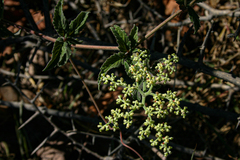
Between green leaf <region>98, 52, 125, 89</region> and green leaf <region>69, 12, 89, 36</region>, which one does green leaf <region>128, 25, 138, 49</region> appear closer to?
green leaf <region>98, 52, 125, 89</region>

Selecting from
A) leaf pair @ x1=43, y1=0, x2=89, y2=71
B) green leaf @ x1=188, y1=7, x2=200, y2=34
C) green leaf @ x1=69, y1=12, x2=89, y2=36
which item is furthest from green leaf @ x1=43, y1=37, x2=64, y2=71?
green leaf @ x1=188, y1=7, x2=200, y2=34

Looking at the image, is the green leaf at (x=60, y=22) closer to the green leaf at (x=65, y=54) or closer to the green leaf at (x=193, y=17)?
the green leaf at (x=65, y=54)

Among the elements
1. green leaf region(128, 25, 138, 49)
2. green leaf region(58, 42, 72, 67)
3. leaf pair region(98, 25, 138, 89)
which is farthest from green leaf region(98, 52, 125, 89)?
green leaf region(58, 42, 72, 67)

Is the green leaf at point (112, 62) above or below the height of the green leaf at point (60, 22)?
below

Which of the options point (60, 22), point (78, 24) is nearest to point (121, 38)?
point (78, 24)

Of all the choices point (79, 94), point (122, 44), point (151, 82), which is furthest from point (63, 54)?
point (79, 94)

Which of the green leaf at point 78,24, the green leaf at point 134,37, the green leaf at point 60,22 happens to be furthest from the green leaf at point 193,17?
the green leaf at point 60,22

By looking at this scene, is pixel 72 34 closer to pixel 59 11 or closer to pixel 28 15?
pixel 59 11

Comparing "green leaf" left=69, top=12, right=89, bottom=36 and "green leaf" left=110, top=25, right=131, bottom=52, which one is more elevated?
"green leaf" left=69, top=12, right=89, bottom=36

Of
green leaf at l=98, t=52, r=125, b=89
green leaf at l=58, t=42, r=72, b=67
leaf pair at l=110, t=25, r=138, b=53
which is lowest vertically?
green leaf at l=98, t=52, r=125, b=89
